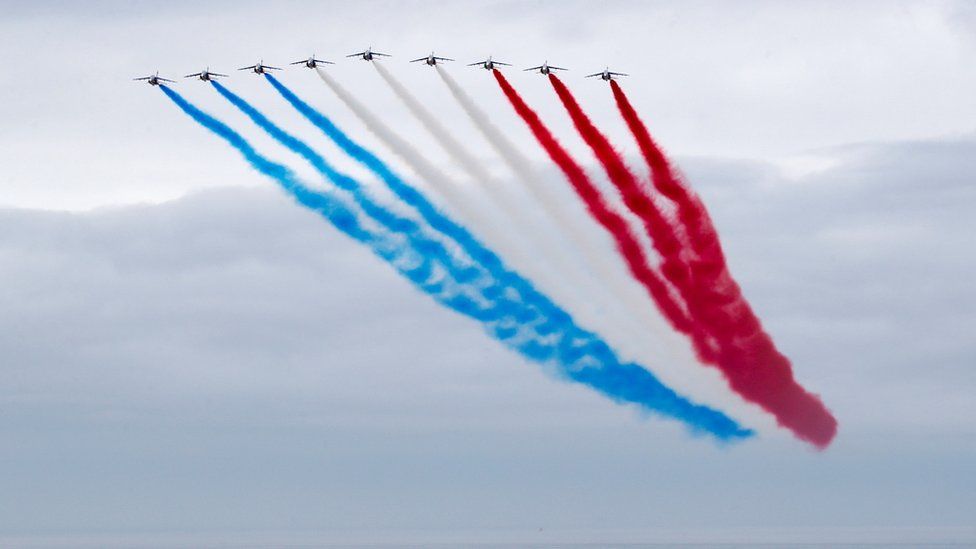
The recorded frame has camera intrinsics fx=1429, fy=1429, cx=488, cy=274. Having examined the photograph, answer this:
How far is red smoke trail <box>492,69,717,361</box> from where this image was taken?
8875cm

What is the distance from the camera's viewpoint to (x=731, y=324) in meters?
96.7

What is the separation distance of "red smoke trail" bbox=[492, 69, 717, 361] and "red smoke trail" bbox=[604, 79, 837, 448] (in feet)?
3.79

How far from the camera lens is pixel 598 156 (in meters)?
88.9

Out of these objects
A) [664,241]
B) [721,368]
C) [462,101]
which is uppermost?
[462,101]

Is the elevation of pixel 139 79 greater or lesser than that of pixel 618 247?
greater

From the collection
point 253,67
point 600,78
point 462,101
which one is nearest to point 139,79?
point 253,67

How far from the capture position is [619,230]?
91.7 meters

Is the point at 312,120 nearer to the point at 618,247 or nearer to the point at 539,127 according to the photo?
the point at 539,127

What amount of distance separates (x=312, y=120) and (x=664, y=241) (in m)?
23.8

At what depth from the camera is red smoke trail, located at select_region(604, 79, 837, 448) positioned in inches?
3546

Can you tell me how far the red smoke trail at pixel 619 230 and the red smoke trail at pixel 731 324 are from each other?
3.79ft

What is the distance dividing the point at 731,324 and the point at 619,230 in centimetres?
1132

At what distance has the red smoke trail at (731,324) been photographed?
9006 centimetres

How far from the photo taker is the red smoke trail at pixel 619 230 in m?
88.8
